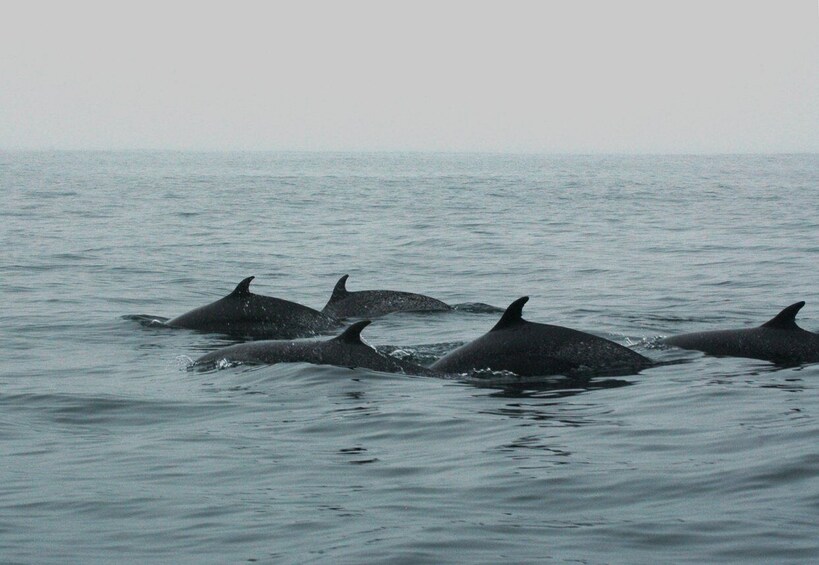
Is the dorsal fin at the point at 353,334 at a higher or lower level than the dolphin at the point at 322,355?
higher

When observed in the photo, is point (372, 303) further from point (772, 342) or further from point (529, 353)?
point (772, 342)

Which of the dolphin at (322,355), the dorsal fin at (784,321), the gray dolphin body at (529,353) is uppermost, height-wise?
the dorsal fin at (784,321)

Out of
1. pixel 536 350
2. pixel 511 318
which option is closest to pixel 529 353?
pixel 536 350

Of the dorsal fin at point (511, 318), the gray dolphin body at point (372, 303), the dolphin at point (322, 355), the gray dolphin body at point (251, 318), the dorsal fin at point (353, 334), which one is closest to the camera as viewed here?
the dorsal fin at point (511, 318)

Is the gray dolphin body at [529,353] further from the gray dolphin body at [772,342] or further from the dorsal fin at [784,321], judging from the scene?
the dorsal fin at [784,321]

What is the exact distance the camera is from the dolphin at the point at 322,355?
12539 millimetres

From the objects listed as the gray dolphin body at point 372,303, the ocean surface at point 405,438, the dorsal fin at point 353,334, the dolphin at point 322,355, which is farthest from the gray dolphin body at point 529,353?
the gray dolphin body at point 372,303

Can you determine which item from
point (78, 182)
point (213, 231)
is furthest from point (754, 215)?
point (78, 182)

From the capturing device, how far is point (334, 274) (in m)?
25.2

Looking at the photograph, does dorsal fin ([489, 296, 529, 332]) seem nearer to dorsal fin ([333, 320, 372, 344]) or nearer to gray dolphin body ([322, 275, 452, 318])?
dorsal fin ([333, 320, 372, 344])

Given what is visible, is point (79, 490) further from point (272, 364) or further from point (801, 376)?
point (801, 376)

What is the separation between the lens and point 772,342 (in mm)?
12945

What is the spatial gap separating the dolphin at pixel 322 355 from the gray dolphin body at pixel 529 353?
48 centimetres

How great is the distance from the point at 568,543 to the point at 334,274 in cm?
1861
